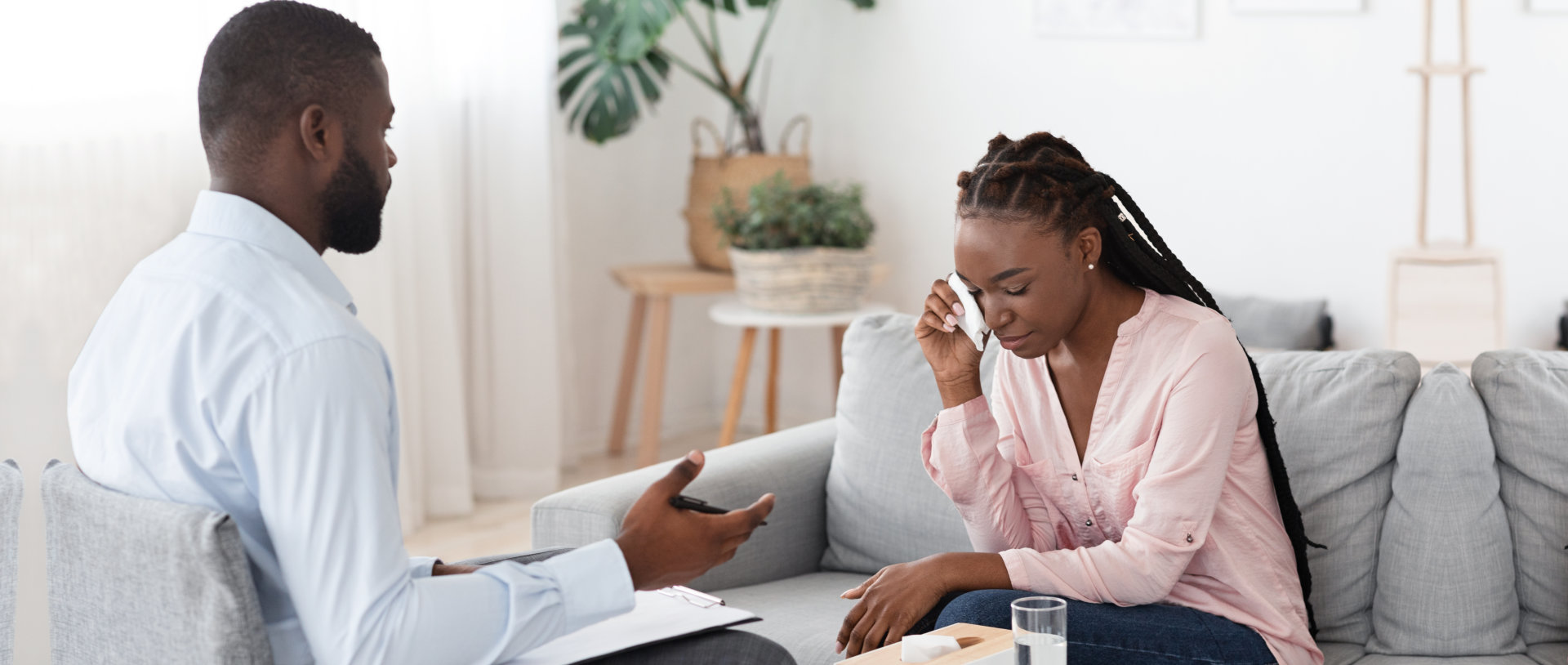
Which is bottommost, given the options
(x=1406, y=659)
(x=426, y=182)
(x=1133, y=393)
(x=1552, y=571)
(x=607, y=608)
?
(x=1406, y=659)

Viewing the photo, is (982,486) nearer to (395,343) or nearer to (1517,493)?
(1517,493)

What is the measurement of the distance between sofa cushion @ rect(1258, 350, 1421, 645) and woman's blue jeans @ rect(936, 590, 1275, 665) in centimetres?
33

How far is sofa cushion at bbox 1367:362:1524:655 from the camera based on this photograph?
5.69 feet

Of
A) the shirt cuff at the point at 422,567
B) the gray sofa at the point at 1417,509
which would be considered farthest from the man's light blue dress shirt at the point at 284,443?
the gray sofa at the point at 1417,509

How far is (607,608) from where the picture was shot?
122 cm

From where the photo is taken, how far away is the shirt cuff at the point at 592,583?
121 centimetres

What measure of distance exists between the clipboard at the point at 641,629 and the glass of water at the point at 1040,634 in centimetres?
29

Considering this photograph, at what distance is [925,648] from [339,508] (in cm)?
59

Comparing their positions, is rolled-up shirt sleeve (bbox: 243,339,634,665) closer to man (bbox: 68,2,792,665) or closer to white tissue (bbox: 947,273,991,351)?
man (bbox: 68,2,792,665)

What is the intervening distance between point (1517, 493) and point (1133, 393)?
1.92ft

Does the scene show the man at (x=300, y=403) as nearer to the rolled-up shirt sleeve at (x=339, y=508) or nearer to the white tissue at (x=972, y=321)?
the rolled-up shirt sleeve at (x=339, y=508)

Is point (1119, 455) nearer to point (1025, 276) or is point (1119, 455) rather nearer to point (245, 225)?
point (1025, 276)

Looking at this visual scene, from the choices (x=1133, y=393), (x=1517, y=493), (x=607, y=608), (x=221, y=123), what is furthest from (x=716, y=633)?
(x=1517, y=493)

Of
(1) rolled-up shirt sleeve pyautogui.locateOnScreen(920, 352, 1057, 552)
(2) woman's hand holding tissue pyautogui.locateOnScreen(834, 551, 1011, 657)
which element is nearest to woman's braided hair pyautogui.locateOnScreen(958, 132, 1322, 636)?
(1) rolled-up shirt sleeve pyautogui.locateOnScreen(920, 352, 1057, 552)
